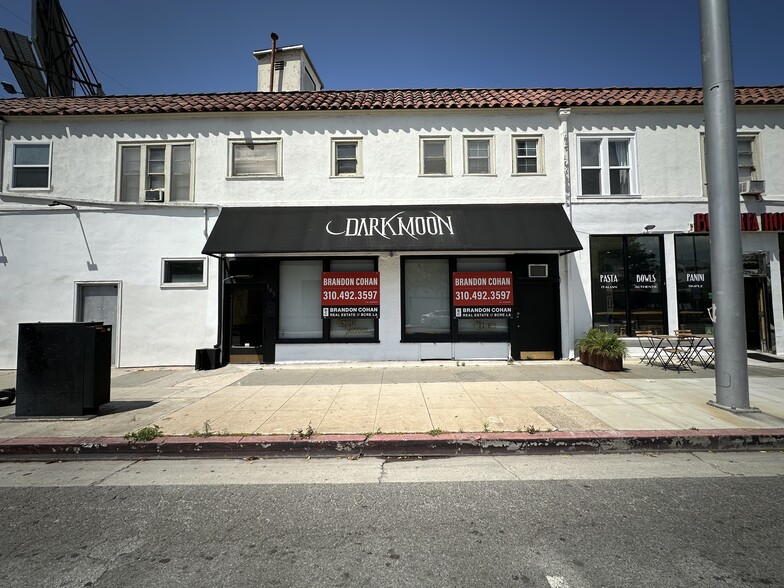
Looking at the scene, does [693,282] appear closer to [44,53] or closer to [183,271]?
[183,271]

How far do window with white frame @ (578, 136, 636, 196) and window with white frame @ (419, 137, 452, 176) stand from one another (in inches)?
155

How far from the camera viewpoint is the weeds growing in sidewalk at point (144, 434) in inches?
218

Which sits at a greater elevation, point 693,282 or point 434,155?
point 434,155

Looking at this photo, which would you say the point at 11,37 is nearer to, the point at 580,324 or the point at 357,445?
the point at 357,445

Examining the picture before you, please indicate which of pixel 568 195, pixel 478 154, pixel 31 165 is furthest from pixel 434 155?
pixel 31 165

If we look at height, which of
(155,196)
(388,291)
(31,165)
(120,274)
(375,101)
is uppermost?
(375,101)

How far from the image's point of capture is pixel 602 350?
33.0 ft

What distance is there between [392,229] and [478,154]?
3724 millimetres

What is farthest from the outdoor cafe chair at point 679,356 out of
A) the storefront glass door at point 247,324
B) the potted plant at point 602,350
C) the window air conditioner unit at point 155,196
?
the window air conditioner unit at point 155,196

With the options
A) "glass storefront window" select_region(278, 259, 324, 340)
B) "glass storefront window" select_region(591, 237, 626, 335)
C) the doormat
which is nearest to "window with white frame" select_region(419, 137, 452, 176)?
"glass storefront window" select_region(278, 259, 324, 340)

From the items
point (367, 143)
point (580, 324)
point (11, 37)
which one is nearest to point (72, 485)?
point (367, 143)

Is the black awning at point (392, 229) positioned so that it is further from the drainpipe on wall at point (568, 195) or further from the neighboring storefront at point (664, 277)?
the neighboring storefront at point (664, 277)

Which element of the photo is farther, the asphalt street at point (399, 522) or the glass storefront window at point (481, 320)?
the glass storefront window at point (481, 320)

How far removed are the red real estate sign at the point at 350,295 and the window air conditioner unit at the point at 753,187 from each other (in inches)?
434
